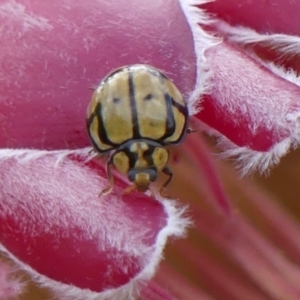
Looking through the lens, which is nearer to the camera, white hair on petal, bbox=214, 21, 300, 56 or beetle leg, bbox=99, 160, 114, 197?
beetle leg, bbox=99, 160, 114, 197

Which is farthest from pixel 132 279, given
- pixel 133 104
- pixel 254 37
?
pixel 254 37

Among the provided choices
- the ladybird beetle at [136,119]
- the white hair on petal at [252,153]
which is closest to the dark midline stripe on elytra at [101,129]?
the ladybird beetle at [136,119]

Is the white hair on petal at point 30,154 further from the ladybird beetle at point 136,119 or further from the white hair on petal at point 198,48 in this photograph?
the white hair on petal at point 198,48

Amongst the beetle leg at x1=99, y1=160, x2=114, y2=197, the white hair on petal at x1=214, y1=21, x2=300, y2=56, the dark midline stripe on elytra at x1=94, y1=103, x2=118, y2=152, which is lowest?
the beetle leg at x1=99, y1=160, x2=114, y2=197

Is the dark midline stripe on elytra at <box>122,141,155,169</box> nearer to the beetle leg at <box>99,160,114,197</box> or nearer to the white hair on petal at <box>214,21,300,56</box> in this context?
the beetle leg at <box>99,160,114,197</box>

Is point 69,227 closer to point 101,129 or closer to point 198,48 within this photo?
point 101,129

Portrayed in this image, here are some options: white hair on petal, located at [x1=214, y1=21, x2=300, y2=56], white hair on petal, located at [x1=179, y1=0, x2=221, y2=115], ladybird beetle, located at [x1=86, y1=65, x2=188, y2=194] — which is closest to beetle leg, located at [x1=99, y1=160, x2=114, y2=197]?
ladybird beetle, located at [x1=86, y1=65, x2=188, y2=194]
